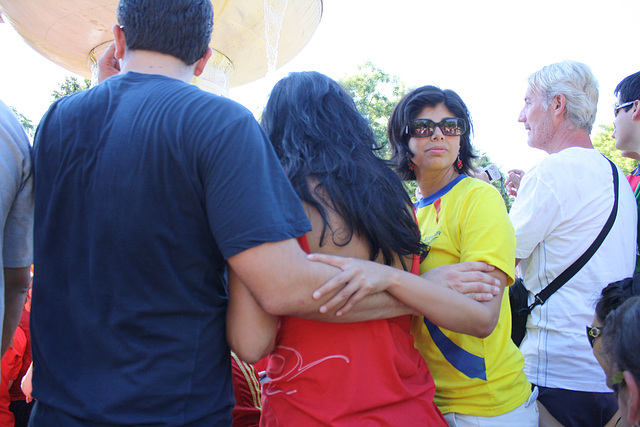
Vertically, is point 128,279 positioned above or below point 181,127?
below

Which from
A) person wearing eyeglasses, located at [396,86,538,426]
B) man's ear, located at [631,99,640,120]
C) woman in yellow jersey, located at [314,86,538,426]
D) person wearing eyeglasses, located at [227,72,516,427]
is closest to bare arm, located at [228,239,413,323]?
person wearing eyeglasses, located at [227,72,516,427]

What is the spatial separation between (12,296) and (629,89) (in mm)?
3563

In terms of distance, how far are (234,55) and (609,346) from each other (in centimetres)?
548

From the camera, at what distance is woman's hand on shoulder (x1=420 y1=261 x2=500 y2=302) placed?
1716 mm

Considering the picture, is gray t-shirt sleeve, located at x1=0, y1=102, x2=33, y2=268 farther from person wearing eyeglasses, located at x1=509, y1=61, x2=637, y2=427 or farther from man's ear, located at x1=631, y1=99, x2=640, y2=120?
man's ear, located at x1=631, y1=99, x2=640, y2=120

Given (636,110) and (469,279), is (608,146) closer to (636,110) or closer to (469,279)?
A: (636,110)

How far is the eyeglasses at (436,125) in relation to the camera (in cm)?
237

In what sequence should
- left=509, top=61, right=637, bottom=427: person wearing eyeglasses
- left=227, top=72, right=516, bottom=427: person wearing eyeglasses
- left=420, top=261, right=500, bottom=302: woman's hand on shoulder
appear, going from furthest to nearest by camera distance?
left=509, top=61, right=637, bottom=427: person wearing eyeglasses, left=420, top=261, right=500, bottom=302: woman's hand on shoulder, left=227, top=72, right=516, bottom=427: person wearing eyeglasses

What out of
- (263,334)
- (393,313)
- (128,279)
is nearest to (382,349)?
(393,313)

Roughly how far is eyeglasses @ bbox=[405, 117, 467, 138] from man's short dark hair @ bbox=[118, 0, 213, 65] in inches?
49.5

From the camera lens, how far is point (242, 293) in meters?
1.38

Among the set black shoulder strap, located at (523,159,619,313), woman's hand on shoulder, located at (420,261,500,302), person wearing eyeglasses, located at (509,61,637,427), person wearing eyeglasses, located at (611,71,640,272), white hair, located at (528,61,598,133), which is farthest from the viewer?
person wearing eyeglasses, located at (611,71,640,272)

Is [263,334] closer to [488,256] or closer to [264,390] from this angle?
[264,390]

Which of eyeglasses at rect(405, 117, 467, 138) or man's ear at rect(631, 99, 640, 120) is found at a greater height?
man's ear at rect(631, 99, 640, 120)
